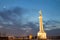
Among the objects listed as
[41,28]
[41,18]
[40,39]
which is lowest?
[40,39]

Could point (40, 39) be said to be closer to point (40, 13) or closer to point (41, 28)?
point (41, 28)

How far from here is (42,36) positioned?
32562mm

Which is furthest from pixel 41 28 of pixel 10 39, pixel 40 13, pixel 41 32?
pixel 10 39

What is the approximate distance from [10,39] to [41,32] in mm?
7570

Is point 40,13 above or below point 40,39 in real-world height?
above

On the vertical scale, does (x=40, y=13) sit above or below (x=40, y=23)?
above

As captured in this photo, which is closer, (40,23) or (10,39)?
(10,39)

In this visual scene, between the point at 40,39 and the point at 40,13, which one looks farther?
the point at 40,13

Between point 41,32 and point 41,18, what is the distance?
3766mm

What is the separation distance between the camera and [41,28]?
33.9m

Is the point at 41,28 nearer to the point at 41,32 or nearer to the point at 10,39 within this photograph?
the point at 41,32

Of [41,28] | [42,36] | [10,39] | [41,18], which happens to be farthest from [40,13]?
[10,39]

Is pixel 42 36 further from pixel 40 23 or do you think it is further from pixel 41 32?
Result: pixel 40 23

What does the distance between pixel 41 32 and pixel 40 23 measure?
103 inches
